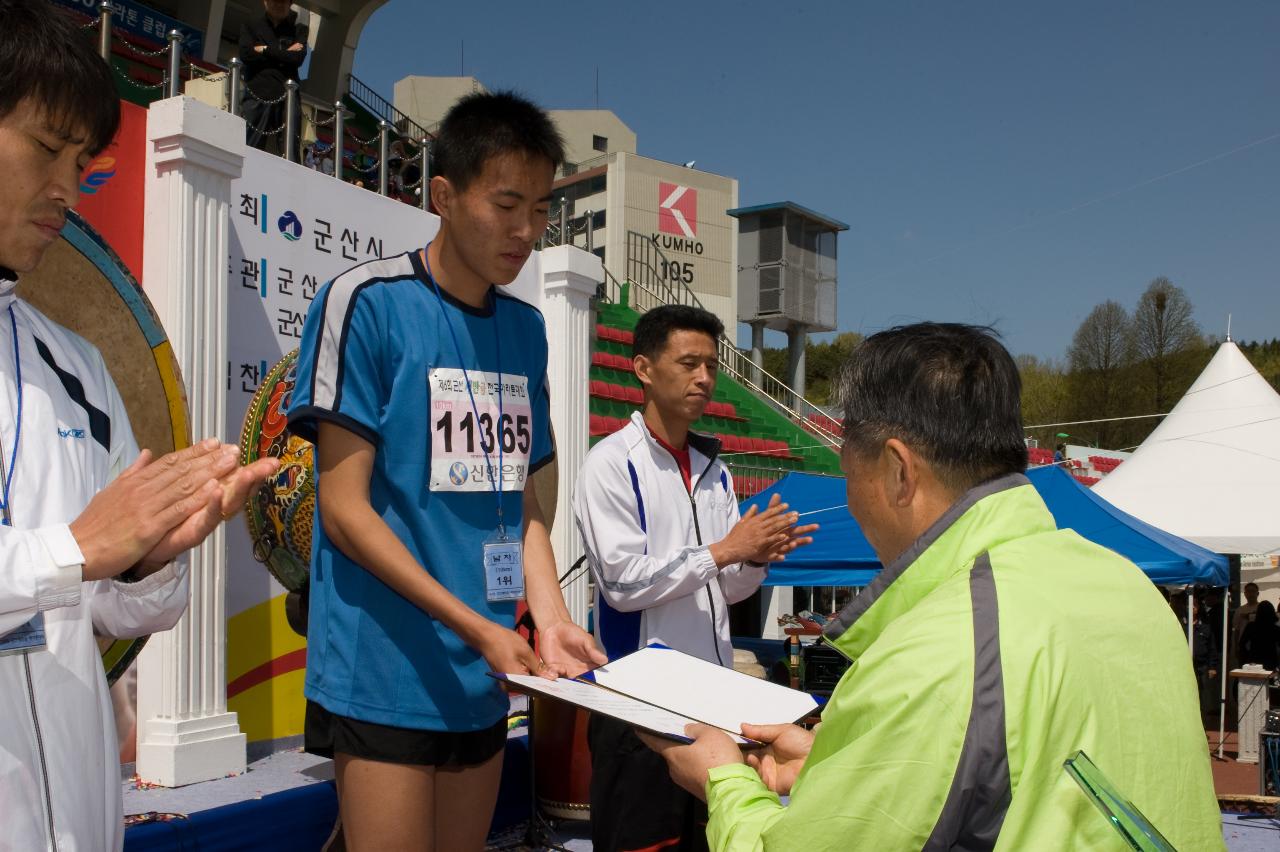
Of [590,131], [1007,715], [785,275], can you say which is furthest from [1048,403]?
[1007,715]

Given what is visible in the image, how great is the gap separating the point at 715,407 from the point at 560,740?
11.6m

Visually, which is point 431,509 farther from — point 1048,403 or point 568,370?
point 1048,403

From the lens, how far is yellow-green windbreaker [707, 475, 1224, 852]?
107 centimetres

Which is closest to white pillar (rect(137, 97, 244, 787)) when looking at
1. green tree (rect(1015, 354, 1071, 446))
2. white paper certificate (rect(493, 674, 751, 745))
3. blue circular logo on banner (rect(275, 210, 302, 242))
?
blue circular logo on banner (rect(275, 210, 302, 242))

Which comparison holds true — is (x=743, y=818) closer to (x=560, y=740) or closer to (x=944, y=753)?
(x=944, y=753)

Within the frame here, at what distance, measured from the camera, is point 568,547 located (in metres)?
8.52

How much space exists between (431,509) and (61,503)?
2.03 feet

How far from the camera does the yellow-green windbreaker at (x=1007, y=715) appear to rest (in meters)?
1.07

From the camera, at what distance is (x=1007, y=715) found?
1.06 meters

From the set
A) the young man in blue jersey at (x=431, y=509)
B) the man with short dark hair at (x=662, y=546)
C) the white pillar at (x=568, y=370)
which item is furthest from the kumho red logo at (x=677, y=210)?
the young man in blue jersey at (x=431, y=509)

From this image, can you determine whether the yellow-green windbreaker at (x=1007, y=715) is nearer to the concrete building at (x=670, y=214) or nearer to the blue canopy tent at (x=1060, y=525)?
the blue canopy tent at (x=1060, y=525)

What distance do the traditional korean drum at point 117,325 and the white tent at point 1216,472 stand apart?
28.3ft

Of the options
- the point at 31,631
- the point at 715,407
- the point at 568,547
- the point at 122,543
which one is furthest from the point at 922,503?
the point at 715,407

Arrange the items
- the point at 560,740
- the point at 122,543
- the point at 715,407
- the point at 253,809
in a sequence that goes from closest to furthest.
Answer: the point at 122,543 → the point at 253,809 → the point at 560,740 → the point at 715,407
